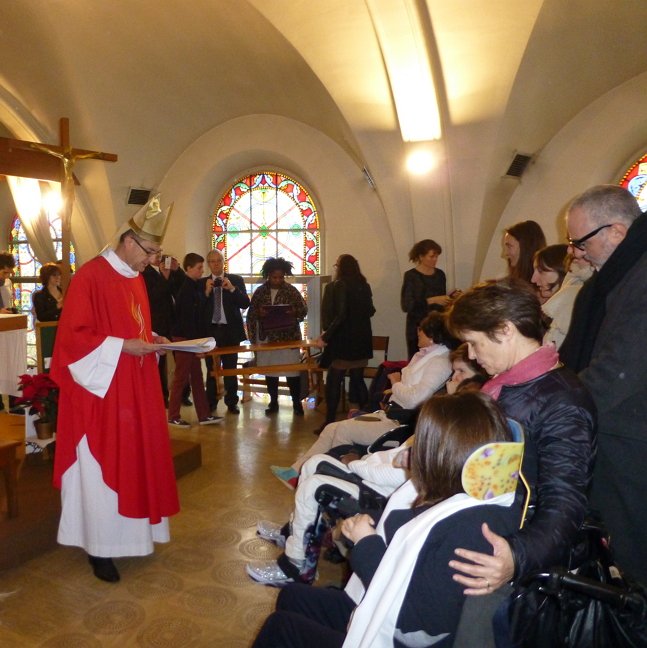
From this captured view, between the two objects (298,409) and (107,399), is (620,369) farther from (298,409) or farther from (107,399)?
(298,409)

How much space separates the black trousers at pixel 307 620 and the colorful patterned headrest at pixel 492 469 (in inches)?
23.2

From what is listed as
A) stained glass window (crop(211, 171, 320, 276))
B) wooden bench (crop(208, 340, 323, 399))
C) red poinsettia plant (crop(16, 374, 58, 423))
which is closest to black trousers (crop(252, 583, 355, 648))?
red poinsettia plant (crop(16, 374, 58, 423))

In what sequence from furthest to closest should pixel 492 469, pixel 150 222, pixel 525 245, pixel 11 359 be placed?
pixel 11 359, pixel 525 245, pixel 150 222, pixel 492 469

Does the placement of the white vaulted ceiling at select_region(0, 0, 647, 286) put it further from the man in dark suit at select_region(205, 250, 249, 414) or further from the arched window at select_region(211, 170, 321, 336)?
the man in dark suit at select_region(205, 250, 249, 414)

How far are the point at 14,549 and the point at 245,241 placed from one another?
6.06 metres

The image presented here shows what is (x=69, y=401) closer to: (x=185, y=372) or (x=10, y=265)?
(x=185, y=372)

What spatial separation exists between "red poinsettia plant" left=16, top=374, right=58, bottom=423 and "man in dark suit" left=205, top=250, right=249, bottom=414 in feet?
7.30

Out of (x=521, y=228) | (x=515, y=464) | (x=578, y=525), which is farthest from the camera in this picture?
(x=521, y=228)

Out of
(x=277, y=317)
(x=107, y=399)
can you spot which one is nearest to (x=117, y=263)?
(x=107, y=399)

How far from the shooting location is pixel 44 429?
420 centimetres

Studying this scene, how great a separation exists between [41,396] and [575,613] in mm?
3536

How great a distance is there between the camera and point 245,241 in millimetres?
8852

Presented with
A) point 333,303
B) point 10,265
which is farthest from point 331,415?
point 10,265

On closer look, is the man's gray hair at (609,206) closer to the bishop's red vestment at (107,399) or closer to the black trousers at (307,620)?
the black trousers at (307,620)
